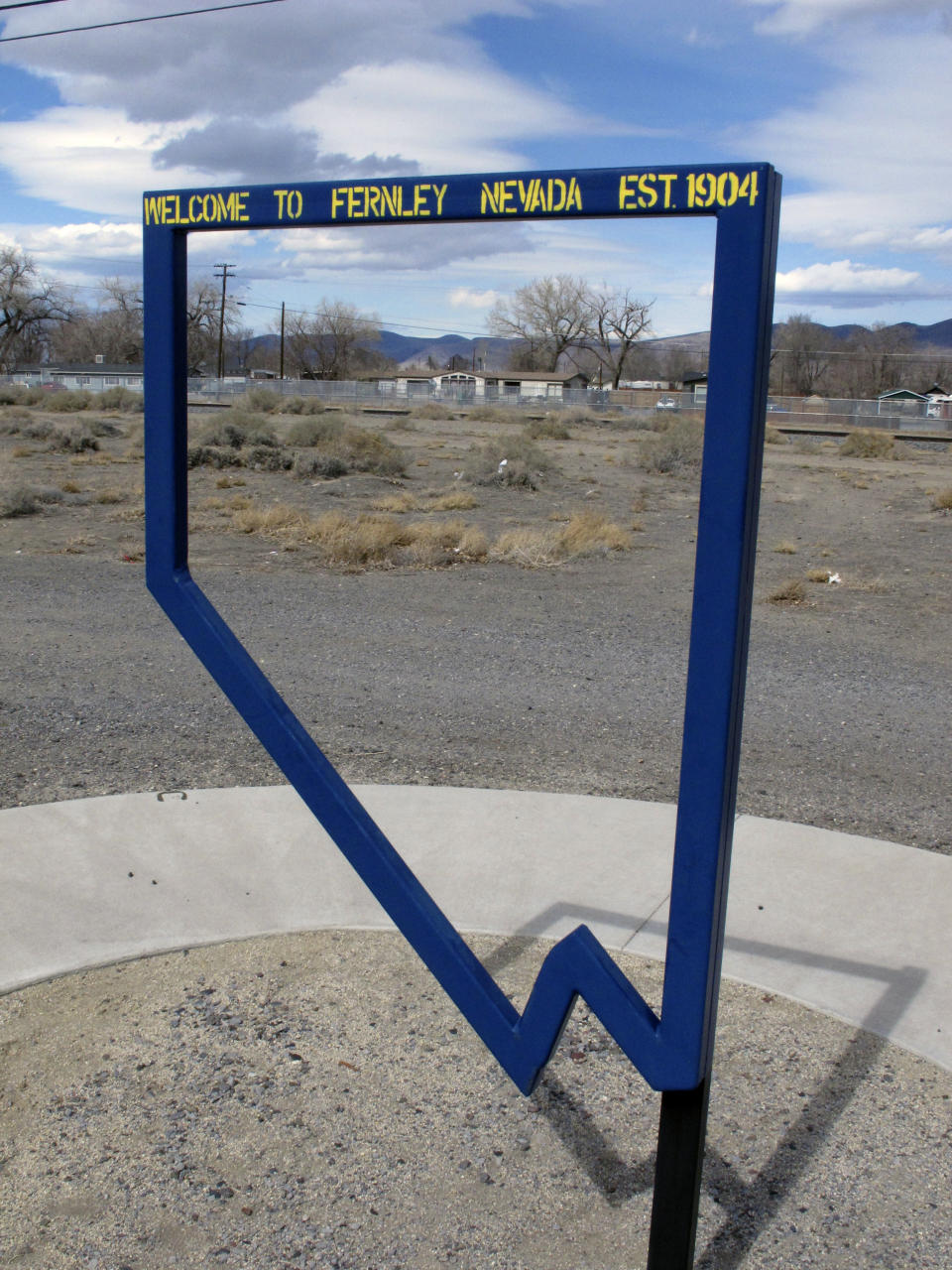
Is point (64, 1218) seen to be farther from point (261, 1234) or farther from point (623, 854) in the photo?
point (623, 854)

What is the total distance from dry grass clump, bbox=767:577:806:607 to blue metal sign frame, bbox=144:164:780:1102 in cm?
976

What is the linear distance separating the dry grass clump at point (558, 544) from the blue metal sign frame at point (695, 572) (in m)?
11.0

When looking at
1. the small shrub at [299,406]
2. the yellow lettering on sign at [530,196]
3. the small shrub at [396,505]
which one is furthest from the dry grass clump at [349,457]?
the yellow lettering on sign at [530,196]

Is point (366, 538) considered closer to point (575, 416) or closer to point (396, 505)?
point (396, 505)

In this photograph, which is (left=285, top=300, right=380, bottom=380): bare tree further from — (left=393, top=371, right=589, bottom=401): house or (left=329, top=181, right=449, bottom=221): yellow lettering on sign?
(left=329, top=181, right=449, bottom=221): yellow lettering on sign

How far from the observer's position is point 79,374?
8512 centimetres

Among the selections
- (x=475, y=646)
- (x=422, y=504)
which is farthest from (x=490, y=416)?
(x=475, y=646)

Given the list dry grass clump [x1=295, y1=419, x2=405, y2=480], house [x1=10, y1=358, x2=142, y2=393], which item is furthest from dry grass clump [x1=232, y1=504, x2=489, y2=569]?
house [x1=10, y1=358, x2=142, y2=393]

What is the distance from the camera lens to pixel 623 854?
183 inches

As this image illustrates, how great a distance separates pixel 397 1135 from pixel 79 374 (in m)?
89.9

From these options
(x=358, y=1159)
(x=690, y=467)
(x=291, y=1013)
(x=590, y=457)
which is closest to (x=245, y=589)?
(x=291, y=1013)

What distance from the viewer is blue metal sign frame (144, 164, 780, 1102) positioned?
189 cm

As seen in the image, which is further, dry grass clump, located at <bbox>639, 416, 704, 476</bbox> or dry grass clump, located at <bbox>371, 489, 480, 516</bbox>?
dry grass clump, located at <bbox>639, 416, 704, 476</bbox>

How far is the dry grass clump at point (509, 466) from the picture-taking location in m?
23.2
